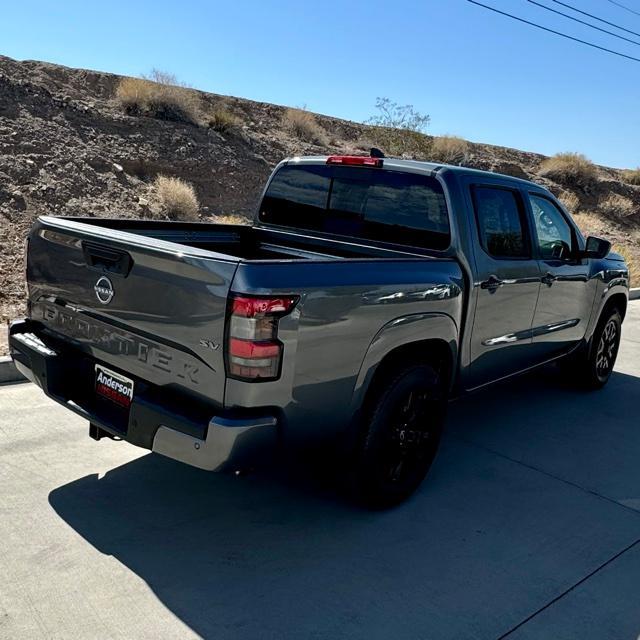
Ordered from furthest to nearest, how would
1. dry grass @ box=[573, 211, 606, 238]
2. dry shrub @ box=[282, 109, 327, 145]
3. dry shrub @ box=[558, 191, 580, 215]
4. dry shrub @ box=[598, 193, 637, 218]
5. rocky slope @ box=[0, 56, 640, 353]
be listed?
1. dry shrub @ box=[598, 193, 637, 218]
2. dry shrub @ box=[558, 191, 580, 215]
3. dry shrub @ box=[282, 109, 327, 145]
4. dry grass @ box=[573, 211, 606, 238]
5. rocky slope @ box=[0, 56, 640, 353]

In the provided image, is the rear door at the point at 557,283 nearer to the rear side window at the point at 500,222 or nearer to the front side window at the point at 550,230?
the front side window at the point at 550,230

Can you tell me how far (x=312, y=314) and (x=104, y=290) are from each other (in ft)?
3.44

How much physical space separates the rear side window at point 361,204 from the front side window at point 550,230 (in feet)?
3.79

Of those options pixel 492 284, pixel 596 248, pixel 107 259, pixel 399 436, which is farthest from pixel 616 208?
pixel 107 259

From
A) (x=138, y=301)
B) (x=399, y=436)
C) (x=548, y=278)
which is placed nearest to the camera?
(x=138, y=301)

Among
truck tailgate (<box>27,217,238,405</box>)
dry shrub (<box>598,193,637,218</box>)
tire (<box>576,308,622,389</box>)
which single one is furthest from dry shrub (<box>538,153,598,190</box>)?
truck tailgate (<box>27,217,238,405</box>)

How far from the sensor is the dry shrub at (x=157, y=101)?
59.5 ft

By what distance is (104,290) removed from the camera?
10.8 ft

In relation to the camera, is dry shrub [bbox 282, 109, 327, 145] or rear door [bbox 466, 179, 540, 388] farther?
dry shrub [bbox 282, 109, 327, 145]

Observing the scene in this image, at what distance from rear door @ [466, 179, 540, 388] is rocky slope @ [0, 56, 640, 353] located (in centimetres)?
397

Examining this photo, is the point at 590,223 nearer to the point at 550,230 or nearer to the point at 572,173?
the point at 572,173

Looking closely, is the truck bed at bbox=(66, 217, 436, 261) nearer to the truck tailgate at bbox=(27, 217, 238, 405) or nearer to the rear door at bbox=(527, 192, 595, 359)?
the truck tailgate at bbox=(27, 217, 238, 405)

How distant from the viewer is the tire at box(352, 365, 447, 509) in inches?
139

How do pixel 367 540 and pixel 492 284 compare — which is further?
pixel 492 284
